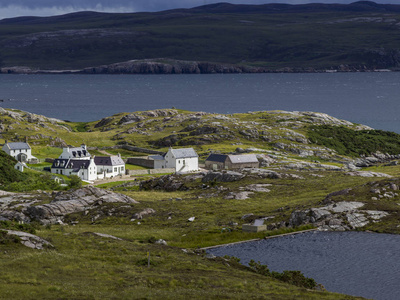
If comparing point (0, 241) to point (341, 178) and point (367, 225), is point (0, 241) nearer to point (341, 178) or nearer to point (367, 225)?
point (367, 225)

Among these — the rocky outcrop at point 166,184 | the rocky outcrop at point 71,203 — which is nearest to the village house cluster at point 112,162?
the rocky outcrop at point 166,184

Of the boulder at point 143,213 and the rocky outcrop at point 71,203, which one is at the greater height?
the rocky outcrop at point 71,203

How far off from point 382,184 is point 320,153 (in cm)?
7789

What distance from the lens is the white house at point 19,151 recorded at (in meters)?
140

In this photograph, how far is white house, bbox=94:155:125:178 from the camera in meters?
126

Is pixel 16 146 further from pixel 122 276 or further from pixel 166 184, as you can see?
pixel 122 276

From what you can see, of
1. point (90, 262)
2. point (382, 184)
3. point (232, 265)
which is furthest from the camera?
point (382, 184)

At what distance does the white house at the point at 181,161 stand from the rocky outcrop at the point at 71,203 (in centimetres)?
4844

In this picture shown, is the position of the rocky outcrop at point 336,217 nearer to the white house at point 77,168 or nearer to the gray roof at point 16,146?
the white house at point 77,168

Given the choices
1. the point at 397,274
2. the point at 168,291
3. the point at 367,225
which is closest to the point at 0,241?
the point at 168,291

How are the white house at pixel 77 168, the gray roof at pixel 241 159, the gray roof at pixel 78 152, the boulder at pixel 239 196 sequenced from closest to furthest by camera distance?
1. the boulder at pixel 239 196
2. the white house at pixel 77 168
3. the gray roof at pixel 241 159
4. the gray roof at pixel 78 152

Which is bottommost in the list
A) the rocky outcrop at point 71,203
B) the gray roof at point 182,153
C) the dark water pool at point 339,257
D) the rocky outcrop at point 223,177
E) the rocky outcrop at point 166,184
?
the gray roof at point 182,153

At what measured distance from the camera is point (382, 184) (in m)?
81.1

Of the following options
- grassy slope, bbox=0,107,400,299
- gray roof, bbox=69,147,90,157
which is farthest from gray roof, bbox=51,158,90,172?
grassy slope, bbox=0,107,400,299
